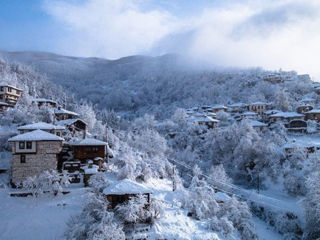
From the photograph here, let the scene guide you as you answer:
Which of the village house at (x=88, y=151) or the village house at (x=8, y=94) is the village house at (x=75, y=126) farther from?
the village house at (x=8, y=94)

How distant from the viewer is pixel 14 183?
26859mm

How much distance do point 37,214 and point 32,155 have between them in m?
9.04

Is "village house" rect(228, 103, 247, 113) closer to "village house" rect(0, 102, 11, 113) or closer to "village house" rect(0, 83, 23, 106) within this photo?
"village house" rect(0, 83, 23, 106)

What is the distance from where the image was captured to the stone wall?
2748 cm

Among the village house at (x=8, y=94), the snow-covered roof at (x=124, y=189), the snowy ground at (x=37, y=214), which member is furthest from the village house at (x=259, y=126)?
the village house at (x=8, y=94)

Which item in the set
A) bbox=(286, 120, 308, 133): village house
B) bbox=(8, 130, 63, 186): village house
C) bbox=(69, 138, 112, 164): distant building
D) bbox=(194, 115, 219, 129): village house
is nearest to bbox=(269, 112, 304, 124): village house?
bbox=(286, 120, 308, 133): village house

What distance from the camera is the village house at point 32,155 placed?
90.5 ft

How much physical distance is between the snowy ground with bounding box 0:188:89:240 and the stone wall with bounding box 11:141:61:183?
2319mm

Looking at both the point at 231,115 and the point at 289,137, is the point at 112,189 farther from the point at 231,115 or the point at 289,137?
the point at 231,115

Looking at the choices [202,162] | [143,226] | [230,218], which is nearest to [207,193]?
[230,218]

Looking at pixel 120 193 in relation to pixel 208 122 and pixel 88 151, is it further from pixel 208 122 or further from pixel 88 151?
pixel 208 122

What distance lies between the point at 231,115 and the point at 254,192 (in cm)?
4148

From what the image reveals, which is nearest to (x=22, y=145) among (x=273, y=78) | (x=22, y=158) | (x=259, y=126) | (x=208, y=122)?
(x=22, y=158)

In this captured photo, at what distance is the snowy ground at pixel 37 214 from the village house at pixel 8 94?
122 feet
